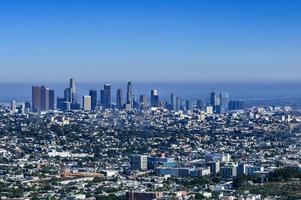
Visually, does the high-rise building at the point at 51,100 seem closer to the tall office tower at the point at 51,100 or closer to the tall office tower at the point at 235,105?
the tall office tower at the point at 51,100

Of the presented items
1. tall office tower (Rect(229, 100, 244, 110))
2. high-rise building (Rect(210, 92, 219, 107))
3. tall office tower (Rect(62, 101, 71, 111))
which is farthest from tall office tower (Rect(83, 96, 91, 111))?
tall office tower (Rect(229, 100, 244, 110))

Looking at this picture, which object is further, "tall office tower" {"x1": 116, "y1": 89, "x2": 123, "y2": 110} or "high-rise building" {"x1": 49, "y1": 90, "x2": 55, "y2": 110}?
"tall office tower" {"x1": 116, "y1": 89, "x2": 123, "y2": 110}

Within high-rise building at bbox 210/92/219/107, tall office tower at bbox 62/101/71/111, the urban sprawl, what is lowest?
the urban sprawl

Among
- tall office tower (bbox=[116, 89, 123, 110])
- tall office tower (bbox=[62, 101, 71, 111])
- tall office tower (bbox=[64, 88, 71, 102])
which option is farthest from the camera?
tall office tower (bbox=[64, 88, 71, 102])

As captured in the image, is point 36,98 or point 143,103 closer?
point 36,98

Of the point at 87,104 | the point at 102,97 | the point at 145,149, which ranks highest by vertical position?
the point at 102,97

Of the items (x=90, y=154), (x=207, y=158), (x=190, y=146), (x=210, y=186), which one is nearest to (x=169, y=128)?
(x=190, y=146)

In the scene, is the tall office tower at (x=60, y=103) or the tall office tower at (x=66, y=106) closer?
the tall office tower at (x=66, y=106)

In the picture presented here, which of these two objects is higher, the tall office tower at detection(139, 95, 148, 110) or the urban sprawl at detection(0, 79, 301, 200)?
the tall office tower at detection(139, 95, 148, 110)

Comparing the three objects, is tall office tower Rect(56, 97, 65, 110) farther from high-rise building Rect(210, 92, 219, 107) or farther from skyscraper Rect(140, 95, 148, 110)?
high-rise building Rect(210, 92, 219, 107)

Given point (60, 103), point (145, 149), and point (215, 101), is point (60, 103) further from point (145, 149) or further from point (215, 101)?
point (145, 149)

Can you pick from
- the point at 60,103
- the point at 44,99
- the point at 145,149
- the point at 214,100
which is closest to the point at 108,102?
the point at 60,103

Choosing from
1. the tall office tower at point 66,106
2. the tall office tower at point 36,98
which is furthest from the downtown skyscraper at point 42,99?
the tall office tower at point 66,106
